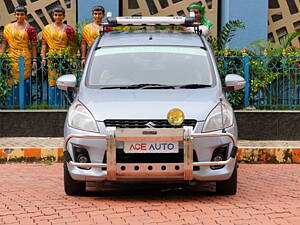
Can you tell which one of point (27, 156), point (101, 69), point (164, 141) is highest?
point (101, 69)

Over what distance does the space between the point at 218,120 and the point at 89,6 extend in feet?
27.2

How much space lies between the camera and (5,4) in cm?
1563

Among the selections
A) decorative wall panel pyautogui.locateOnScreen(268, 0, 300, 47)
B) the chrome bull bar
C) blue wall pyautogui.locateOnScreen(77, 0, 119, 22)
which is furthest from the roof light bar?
decorative wall panel pyautogui.locateOnScreen(268, 0, 300, 47)

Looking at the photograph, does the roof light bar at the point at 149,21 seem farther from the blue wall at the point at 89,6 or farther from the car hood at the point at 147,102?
the blue wall at the point at 89,6

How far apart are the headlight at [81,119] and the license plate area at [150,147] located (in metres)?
0.38

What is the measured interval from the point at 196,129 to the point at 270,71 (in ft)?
16.7

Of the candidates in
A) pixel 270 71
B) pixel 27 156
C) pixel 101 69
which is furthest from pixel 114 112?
pixel 270 71

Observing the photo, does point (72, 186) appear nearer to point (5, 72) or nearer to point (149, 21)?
point (149, 21)

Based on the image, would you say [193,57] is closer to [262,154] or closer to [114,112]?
[114,112]

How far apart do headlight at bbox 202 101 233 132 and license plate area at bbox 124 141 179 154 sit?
358 mm

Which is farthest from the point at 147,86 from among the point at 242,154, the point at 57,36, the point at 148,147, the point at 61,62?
the point at 57,36

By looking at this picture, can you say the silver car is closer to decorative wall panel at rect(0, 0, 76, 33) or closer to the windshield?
the windshield

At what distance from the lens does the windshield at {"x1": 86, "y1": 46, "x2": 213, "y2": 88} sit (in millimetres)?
7781

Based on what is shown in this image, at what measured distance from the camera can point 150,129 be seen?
6.80 m
